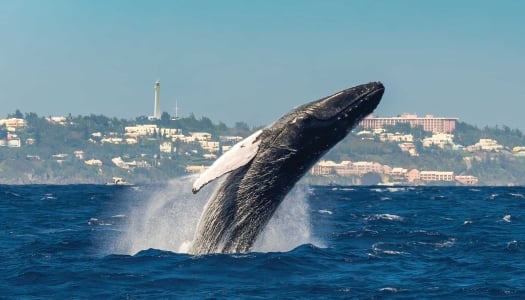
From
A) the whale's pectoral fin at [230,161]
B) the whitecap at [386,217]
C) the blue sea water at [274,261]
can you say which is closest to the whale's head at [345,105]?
the whale's pectoral fin at [230,161]

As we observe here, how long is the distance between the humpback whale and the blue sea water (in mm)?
481

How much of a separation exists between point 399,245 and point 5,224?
10.8m

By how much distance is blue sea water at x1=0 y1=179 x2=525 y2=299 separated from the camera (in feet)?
45.0

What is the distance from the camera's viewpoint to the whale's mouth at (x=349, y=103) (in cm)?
1380

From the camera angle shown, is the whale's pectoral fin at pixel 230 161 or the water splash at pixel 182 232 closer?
the whale's pectoral fin at pixel 230 161

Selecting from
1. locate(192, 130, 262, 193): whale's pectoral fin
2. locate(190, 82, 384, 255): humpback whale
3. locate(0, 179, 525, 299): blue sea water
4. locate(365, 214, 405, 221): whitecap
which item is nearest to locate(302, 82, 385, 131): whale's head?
locate(190, 82, 384, 255): humpback whale

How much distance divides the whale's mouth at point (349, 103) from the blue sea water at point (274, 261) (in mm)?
2446

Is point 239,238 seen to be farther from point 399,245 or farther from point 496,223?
point 496,223

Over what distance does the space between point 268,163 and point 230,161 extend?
965 mm

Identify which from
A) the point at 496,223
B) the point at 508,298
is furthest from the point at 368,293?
Answer: the point at 496,223

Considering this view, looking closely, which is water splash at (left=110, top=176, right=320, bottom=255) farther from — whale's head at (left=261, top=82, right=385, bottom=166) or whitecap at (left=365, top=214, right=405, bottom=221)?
whitecap at (left=365, top=214, right=405, bottom=221)

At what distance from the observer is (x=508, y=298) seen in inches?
535

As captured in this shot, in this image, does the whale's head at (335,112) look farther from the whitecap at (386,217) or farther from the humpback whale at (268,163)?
the whitecap at (386,217)

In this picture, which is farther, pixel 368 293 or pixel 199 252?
pixel 199 252
